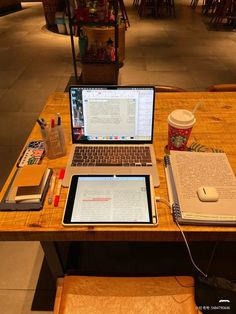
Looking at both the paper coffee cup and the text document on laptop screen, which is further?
the paper coffee cup

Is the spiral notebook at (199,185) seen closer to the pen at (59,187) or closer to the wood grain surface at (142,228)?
the wood grain surface at (142,228)

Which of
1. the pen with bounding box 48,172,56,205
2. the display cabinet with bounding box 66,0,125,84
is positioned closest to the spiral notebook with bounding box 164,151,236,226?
the pen with bounding box 48,172,56,205

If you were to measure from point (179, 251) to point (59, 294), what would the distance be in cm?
89

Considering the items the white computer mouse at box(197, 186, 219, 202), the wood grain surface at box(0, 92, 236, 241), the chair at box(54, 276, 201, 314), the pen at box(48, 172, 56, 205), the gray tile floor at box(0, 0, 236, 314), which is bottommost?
the gray tile floor at box(0, 0, 236, 314)

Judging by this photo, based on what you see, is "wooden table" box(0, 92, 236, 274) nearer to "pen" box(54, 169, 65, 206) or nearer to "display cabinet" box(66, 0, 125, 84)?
"pen" box(54, 169, 65, 206)

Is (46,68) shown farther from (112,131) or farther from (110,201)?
(110,201)

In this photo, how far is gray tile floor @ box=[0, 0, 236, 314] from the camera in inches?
59.0

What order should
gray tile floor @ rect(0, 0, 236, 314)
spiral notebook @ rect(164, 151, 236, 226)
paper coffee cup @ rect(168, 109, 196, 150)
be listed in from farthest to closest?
gray tile floor @ rect(0, 0, 236, 314), paper coffee cup @ rect(168, 109, 196, 150), spiral notebook @ rect(164, 151, 236, 226)

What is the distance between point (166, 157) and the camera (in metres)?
0.99

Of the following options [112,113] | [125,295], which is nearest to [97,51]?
[112,113]

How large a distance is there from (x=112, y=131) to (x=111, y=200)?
335 millimetres

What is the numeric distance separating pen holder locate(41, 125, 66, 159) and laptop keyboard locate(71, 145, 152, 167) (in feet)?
0.22

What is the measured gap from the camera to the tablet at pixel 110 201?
761 millimetres

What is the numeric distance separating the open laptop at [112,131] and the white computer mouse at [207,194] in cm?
17
